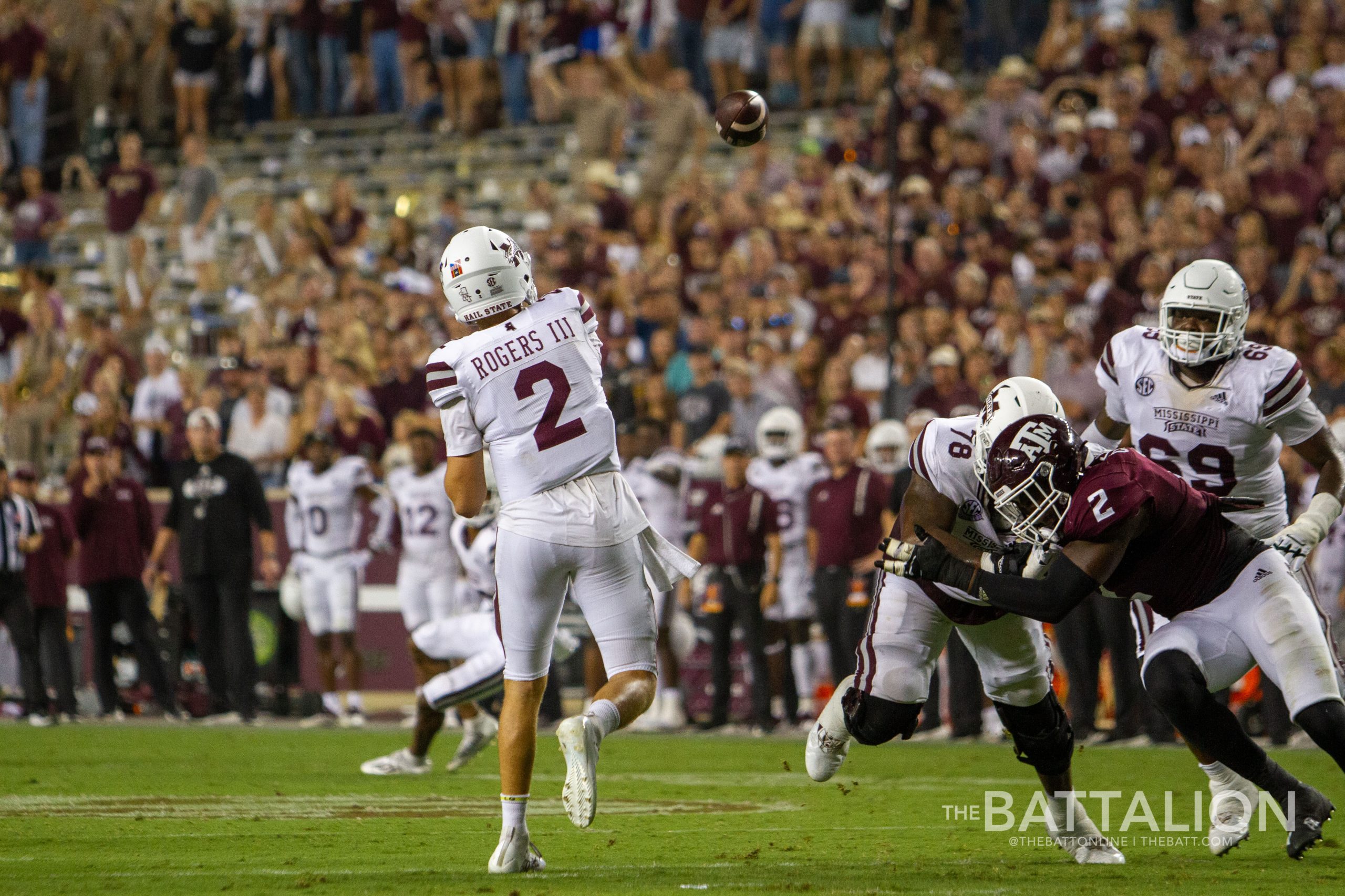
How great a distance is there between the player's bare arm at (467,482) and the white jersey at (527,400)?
31mm

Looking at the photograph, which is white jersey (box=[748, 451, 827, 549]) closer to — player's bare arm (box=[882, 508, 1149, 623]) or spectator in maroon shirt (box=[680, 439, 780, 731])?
spectator in maroon shirt (box=[680, 439, 780, 731])

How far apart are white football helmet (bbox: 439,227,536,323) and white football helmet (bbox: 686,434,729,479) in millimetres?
6855

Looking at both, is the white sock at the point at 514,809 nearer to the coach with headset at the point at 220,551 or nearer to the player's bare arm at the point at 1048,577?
the player's bare arm at the point at 1048,577

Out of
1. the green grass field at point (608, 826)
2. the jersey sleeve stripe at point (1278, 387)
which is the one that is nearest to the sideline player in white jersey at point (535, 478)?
the green grass field at point (608, 826)

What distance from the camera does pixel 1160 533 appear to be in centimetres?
548

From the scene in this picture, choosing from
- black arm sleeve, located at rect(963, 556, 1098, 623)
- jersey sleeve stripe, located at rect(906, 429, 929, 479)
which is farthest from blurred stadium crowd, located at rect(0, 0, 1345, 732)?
black arm sleeve, located at rect(963, 556, 1098, 623)

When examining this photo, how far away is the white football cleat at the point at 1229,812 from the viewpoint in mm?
5734

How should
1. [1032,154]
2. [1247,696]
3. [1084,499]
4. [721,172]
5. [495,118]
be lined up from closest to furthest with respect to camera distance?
[1084,499] < [1247,696] < [1032,154] < [721,172] < [495,118]

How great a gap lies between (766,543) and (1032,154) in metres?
4.50

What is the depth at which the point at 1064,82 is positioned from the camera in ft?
49.7

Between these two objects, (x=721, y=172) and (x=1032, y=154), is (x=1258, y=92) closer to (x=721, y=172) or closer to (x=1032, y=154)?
(x=1032, y=154)

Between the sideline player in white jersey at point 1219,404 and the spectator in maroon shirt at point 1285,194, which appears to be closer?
the sideline player in white jersey at point 1219,404

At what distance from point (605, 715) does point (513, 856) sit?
499 millimetres

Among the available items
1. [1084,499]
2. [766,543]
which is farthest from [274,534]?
[1084,499]
